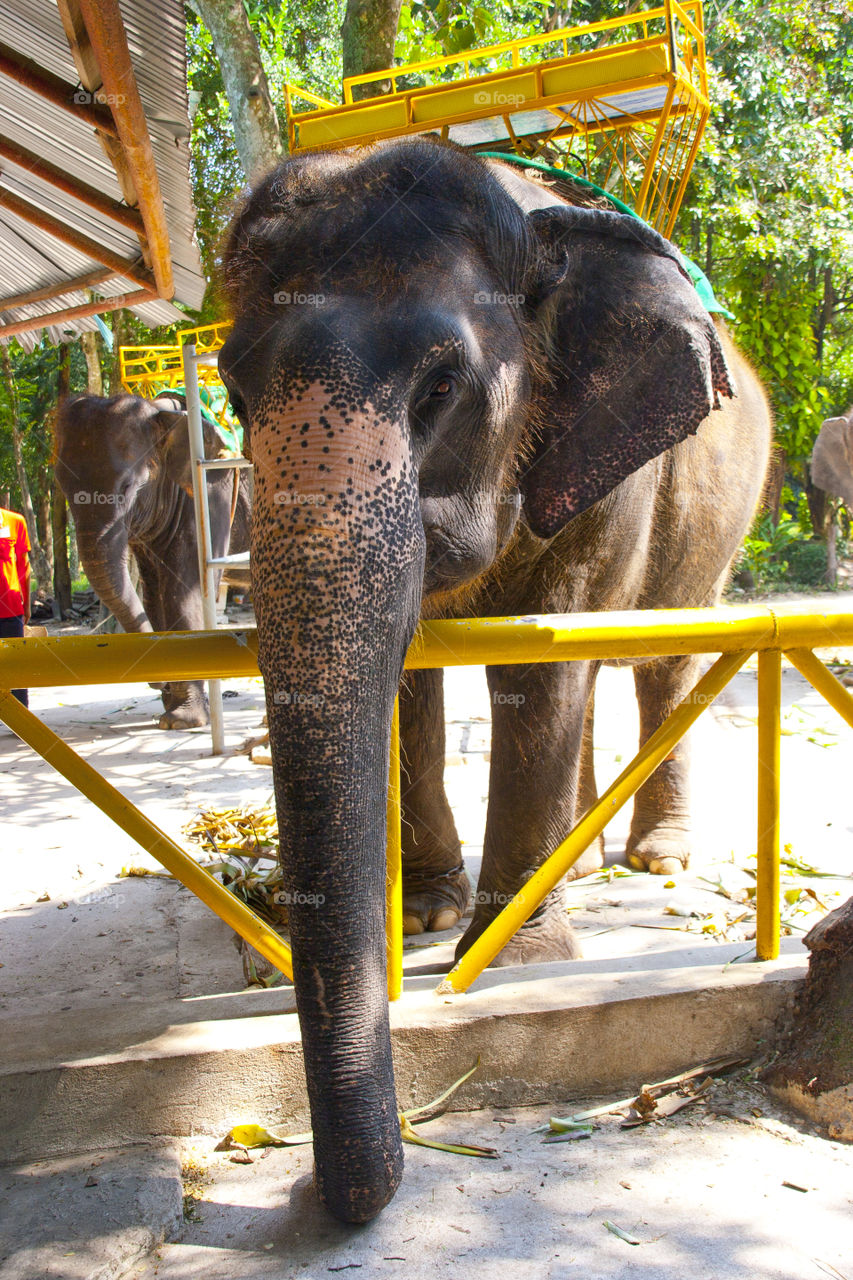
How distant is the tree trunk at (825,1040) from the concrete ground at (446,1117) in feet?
0.24

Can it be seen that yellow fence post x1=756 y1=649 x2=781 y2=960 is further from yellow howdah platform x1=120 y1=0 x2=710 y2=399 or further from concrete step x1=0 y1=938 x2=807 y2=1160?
yellow howdah platform x1=120 y1=0 x2=710 y2=399

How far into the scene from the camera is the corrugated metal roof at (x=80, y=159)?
3.21m

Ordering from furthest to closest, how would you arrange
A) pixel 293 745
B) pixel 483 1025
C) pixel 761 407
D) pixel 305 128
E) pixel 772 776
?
pixel 761 407 → pixel 305 128 → pixel 772 776 → pixel 483 1025 → pixel 293 745

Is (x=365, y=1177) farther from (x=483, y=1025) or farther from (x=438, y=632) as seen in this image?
(x=438, y=632)

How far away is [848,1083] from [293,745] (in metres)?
1.45

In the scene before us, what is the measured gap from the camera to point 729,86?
1420 cm

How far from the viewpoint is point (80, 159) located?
405 centimetres

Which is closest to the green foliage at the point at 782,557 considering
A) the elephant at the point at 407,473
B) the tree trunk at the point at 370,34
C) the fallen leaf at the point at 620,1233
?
the tree trunk at the point at 370,34

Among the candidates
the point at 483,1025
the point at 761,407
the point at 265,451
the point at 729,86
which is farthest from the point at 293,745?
the point at 729,86

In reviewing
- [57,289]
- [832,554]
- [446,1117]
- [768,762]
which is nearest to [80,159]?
[57,289]

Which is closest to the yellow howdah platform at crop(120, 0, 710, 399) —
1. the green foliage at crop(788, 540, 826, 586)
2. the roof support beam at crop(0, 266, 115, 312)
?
the roof support beam at crop(0, 266, 115, 312)

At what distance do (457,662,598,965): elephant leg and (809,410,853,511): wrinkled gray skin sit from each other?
352 inches
